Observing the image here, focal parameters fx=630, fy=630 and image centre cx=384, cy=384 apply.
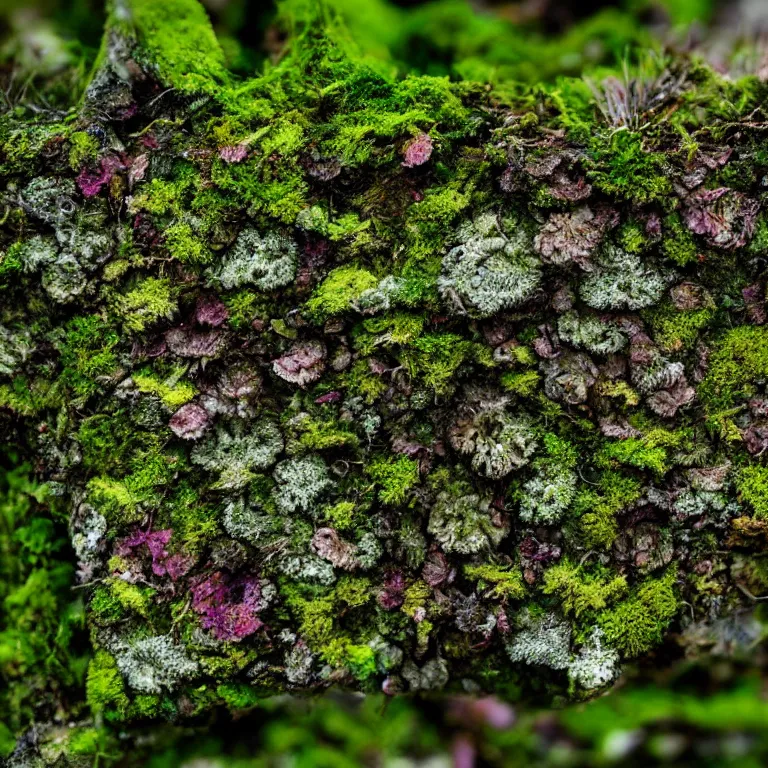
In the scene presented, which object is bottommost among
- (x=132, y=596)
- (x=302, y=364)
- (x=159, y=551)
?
(x=132, y=596)

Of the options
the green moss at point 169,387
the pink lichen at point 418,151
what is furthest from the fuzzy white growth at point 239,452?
the pink lichen at point 418,151

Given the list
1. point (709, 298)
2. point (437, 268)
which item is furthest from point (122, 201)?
point (709, 298)

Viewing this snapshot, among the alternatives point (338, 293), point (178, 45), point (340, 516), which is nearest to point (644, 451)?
point (340, 516)

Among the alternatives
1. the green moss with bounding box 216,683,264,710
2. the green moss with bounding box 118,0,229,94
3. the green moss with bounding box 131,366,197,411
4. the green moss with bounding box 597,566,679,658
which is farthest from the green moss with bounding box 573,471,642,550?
the green moss with bounding box 118,0,229,94

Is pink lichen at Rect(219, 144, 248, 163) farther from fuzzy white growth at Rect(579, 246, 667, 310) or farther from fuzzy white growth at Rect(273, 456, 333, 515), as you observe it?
fuzzy white growth at Rect(579, 246, 667, 310)

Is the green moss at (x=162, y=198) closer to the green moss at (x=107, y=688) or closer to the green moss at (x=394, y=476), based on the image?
the green moss at (x=394, y=476)

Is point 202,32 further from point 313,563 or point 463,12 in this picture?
point 313,563

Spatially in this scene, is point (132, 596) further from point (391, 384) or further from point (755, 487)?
point (755, 487)
